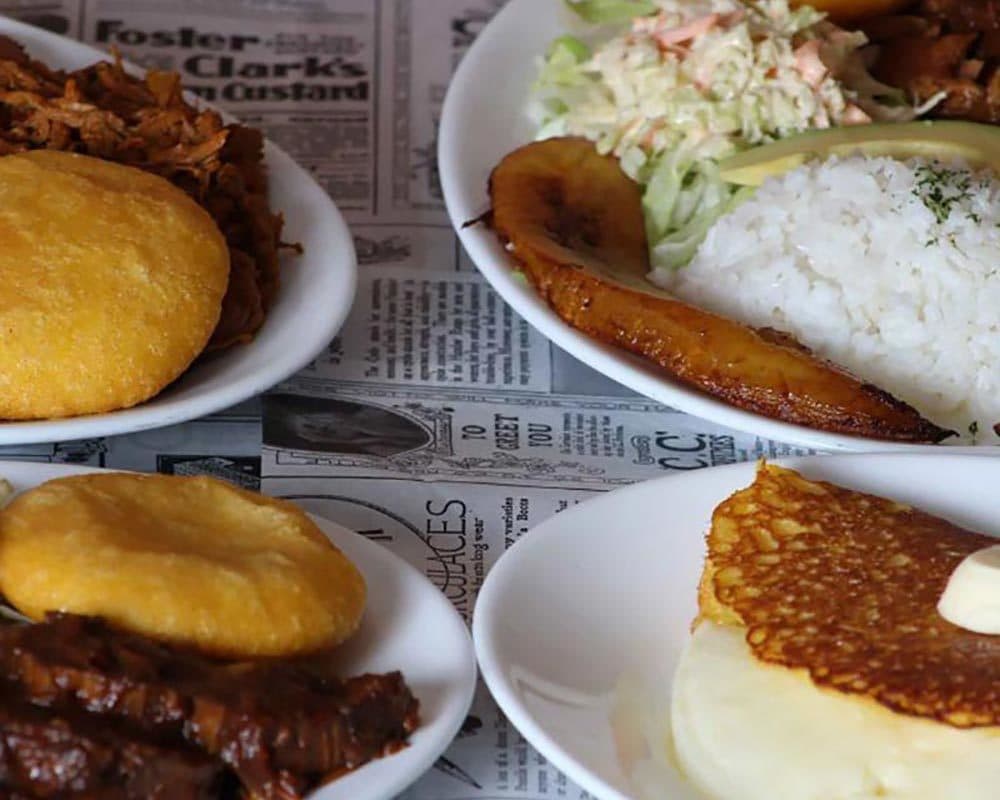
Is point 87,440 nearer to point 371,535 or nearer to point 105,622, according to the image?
point 371,535

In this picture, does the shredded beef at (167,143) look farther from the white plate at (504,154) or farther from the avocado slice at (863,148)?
the avocado slice at (863,148)

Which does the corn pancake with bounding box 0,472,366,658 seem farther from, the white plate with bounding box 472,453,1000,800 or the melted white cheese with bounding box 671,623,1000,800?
the melted white cheese with bounding box 671,623,1000,800

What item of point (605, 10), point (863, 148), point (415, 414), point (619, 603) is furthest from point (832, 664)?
point (605, 10)

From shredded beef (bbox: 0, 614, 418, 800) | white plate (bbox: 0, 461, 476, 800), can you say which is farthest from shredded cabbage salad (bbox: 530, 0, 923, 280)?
shredded beef (bbox: 0, 614, 418, 800)

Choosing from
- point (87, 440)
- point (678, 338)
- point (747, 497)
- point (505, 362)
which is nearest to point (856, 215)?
point (678, 338)

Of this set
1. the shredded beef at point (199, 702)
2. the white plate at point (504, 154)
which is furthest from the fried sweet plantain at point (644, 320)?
the shredded beef at point (199, 702)

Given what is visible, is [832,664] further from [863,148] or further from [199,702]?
[863,148]
